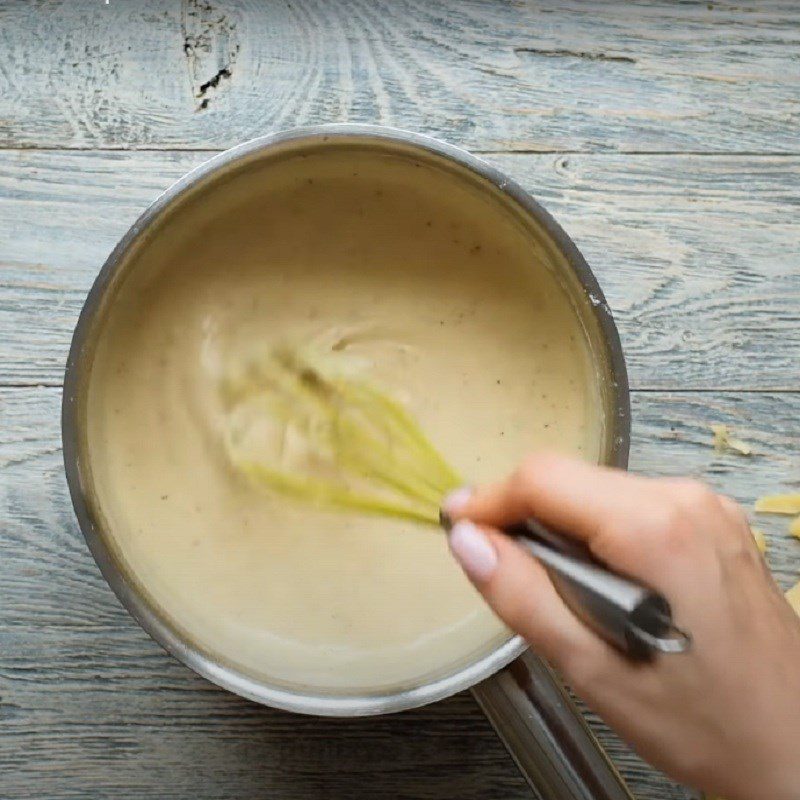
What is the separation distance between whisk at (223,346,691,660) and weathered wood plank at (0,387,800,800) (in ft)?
0.54

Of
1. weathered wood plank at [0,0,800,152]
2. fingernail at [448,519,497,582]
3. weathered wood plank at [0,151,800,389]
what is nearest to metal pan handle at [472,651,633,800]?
fingernail at [448,519,497,582]

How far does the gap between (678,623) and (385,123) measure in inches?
18.2

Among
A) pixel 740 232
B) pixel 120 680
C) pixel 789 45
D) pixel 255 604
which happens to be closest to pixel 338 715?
pixel 255 604

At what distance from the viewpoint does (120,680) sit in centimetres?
69

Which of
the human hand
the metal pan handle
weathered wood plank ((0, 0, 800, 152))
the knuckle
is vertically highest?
weathered wood plank ((0, 0, 800, 152))

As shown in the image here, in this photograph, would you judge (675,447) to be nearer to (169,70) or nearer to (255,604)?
(255,604)

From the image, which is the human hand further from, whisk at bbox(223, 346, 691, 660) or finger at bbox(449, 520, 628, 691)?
whisk at bbox(223, 346, 691, 660)

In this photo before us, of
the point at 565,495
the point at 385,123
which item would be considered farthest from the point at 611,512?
Answer: the point at 385,123

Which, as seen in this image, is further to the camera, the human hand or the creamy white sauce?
the creamy white sauce

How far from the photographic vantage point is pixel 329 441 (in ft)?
2.13

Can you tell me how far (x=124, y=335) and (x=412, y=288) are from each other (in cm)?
20

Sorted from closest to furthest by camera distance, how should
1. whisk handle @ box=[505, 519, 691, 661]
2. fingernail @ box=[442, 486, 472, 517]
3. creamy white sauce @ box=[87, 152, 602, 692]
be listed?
whisk handle @ box=[505, 519, 691, 661] → fingernail @ box=[442, 486, 472, 517] → creamy white sauce @ box=[87, 152, 602, 692]

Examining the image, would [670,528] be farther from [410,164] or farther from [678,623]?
[410,164]

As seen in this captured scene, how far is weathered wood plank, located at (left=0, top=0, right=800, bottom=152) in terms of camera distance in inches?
27.6
